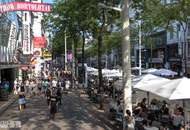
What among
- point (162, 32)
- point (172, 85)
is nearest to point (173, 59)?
point (162, 32)

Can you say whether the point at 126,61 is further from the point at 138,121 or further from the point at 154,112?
the point at 154,112

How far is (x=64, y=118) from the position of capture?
25.6m

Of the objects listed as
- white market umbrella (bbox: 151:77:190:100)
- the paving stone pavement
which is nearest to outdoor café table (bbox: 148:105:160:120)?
the paving stone pavement

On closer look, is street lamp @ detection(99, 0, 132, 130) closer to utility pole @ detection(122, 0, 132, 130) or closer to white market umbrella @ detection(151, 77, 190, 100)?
utility pole @ detection(122, 0, 132, 130)

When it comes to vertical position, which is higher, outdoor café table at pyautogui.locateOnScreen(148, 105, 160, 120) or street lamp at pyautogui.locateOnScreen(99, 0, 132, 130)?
street lamp at pyautogui.locateOnScreen(99, 0, 132, 130)

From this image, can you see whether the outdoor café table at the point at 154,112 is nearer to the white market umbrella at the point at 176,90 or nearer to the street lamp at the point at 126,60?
the street lamp at the point at 126,60

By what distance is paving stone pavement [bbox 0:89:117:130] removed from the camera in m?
22.3

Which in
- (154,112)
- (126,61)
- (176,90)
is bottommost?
(154,112)

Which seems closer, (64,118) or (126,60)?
(126,60)

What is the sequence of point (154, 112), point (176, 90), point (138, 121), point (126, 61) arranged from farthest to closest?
point (154, 112), point (126, 61), point (138, 121), point (176, 90)

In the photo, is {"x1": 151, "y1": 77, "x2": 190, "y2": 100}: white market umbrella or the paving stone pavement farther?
the paving stone pavement

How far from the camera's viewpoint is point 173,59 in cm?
8250

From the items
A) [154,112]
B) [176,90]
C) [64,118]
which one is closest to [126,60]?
[176,90]

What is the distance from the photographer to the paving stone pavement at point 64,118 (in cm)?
2232
